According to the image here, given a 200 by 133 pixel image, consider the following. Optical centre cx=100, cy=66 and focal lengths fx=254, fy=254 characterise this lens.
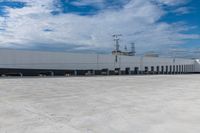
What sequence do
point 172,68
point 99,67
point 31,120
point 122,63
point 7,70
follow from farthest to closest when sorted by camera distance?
1. point 172,68
2. point 122,63
3. point 99,67
4. point 7,70
5. point 31,120

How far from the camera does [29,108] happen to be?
24.9 feet

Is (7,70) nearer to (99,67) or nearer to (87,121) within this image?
(99,67)

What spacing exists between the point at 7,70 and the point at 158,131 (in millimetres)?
30159

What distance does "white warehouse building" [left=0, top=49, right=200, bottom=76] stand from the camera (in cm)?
3319

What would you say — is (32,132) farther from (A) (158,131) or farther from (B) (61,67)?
(B) (61,67)

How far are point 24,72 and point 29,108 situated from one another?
27.4 m

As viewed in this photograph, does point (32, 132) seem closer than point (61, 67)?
Yes

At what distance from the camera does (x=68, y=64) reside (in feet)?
130

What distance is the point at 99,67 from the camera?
1743 inches

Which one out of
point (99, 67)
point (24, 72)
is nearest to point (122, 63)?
point (99, 67)

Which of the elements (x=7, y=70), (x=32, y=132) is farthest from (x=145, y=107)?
(x=7, y=70)

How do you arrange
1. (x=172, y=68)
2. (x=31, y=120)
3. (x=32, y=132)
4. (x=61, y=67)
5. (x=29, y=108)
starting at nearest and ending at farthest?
(x=32, y=132) → (x=31, y=120) → (x=29, y=108) → (x=61, y=67) → (x=172, y=68)

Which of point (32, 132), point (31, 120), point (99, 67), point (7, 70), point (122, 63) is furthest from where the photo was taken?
point (122, 63)

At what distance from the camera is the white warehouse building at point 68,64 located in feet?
109
